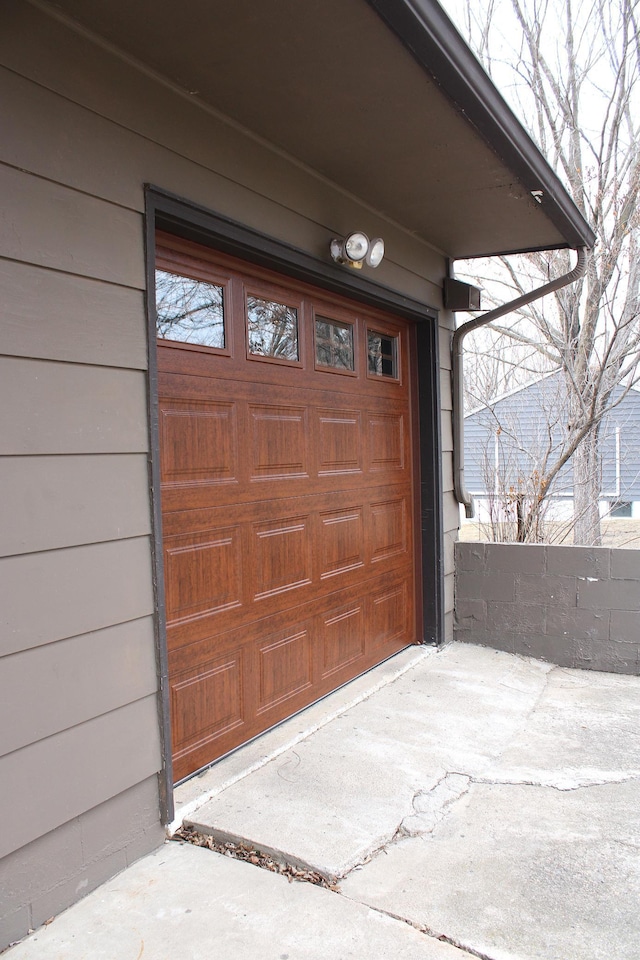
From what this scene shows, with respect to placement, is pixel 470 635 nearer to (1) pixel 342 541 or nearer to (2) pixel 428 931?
(1) pixel 342 541

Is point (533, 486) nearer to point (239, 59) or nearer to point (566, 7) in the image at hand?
point (239, 59)

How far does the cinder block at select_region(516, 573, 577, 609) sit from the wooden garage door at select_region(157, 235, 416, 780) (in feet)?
2.71

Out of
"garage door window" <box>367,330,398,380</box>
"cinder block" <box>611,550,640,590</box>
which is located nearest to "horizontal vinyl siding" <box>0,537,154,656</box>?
"garage door window" <box>367,330,398,380</box>

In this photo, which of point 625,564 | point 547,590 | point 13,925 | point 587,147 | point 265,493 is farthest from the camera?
point 587,147

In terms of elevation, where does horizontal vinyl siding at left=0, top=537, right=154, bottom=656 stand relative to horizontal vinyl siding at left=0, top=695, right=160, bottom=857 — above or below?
above

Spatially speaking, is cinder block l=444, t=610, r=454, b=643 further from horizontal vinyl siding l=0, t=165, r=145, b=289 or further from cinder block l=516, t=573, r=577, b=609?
horizontal vinyl siding l=0, t=165, r=145, b=289

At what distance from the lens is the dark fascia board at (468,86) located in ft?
6.35

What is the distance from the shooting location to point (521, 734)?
9.91 ft

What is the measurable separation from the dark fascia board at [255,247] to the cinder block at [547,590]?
6.06 feet

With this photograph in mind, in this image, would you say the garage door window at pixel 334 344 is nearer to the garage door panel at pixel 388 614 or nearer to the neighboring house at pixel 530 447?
the garage door panel at pixel 388 614

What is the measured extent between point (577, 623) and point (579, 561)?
38 cm

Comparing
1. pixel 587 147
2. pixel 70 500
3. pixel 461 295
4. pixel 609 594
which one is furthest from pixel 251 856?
pixel 587 147

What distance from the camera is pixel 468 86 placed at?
2.29 metres

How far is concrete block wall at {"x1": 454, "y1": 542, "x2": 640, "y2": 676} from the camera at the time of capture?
12.8ft
